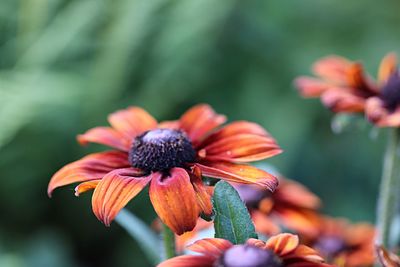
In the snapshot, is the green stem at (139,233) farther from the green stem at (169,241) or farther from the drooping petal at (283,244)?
the drooping petal at (283,244)

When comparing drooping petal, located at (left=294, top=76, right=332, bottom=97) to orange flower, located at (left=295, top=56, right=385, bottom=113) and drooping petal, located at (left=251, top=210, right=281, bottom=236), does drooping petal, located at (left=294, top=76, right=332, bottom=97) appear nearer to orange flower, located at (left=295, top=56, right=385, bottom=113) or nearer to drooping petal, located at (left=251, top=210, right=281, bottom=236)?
orange flower, located at (left=295, top=56, right=385, bottom=113)

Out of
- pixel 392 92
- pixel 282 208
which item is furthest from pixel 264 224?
pixel 392 92

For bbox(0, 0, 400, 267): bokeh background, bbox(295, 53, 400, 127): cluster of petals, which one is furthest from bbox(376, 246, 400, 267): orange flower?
bbox(0, 0, 400, 267): bokeh background

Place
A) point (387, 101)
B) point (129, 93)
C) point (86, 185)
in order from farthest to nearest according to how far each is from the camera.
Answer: point (129, 93) → point (387, 101) → point (86, 185)

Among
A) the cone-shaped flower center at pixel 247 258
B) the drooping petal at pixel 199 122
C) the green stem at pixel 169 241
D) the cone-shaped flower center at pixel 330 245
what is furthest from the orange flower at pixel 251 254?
the cone-shaped flower center at pixel 330 245

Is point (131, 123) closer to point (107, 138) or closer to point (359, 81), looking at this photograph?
point (107, 138)
